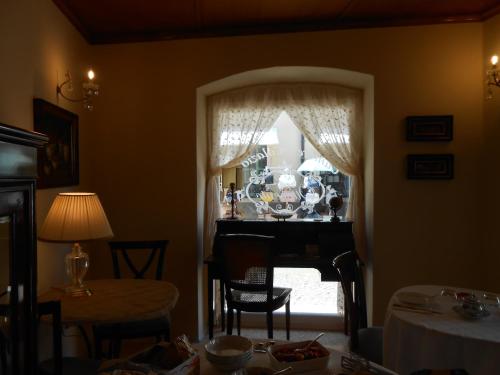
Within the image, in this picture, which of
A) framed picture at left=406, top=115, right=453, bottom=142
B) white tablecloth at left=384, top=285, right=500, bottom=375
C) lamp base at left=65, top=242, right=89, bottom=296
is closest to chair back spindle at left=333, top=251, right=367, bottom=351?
white tablecloth at left=384, top=285, right=500, bottom=375

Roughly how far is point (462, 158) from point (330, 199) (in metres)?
1.09

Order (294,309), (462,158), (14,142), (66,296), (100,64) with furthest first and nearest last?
(294,309) → (100,64) → (462,158) → (66,296) → (14,142)

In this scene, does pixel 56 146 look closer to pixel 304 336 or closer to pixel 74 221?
pixel 74 221

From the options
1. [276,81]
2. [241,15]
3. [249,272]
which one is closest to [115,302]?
[249,272]

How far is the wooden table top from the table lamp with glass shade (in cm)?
11

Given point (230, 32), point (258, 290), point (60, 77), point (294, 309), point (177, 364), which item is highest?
point (230, 32)

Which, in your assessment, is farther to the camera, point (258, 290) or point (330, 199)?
point (330, 199)

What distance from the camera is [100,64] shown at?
121 inches

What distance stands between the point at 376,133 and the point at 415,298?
1424 millimetres

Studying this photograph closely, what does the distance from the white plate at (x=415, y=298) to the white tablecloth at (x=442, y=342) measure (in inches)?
2.0

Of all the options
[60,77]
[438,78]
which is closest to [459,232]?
[438,78]

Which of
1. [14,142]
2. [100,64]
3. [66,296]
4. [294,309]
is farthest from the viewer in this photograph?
[294,309]

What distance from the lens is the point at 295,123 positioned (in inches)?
130

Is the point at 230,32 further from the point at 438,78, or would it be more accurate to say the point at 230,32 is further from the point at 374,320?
the point at 374,320
